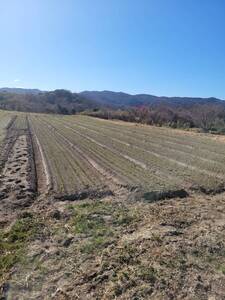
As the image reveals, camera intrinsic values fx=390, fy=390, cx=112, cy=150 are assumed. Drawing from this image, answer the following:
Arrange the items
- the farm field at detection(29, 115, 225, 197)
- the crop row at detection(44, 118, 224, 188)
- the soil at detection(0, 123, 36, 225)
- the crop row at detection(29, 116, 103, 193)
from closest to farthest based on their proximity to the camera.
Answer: the soil at detection(0, 123, 36, 225) < the crop row at detection(29, 116, 103, 193) < the farm field at detection(29, 115, 225, 197) < the crop row at detection(44, 118, 224, 188)

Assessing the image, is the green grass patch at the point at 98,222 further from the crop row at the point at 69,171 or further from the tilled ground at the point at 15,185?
the crop row at the point at 69,171

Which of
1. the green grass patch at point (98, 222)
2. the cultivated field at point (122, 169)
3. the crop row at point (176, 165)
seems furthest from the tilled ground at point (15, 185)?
the crop row at point (176, 165)

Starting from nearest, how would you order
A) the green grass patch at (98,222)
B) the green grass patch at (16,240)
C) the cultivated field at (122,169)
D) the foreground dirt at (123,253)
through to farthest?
the foreground dirt at (123,253) → the green grass patch at (16,240) → the green grass patch at (98,222) → the cultivated field at (122,169)

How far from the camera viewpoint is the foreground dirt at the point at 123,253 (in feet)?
19.6

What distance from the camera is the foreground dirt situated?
599 cm

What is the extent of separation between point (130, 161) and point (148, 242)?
33.1 feet

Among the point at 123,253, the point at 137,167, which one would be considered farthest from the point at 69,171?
the point at 123,253

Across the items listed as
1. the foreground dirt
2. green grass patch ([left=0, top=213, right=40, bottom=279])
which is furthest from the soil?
the foreground dirt

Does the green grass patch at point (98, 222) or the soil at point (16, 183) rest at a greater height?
the green grass patch at point (98, 222)

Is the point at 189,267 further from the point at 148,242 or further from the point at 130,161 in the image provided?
the point at 130,161

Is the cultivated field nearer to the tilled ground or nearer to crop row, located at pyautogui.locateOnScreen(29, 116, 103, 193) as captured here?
crop row, located at pyautogui.locateOnScreen(29, 116, 103, 193)

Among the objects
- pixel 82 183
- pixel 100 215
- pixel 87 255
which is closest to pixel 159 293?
pixel 87 255

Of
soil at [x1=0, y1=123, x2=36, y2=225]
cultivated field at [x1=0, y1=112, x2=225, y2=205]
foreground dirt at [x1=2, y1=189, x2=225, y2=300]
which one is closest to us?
foreground dirt at [x1=2, y1=189, x2=225, y2=300]

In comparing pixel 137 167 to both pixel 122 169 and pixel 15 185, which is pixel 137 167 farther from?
pixel 15 185
